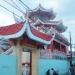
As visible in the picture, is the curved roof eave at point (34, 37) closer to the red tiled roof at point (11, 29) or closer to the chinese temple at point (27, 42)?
the chinese temple at point (27, 42)

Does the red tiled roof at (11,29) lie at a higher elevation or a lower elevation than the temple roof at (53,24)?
lower

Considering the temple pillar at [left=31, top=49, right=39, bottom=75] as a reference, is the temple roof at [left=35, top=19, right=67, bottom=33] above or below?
above

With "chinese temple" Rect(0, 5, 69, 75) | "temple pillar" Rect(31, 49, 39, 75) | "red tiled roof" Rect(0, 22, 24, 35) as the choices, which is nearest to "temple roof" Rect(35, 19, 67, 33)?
"chinese temple" Rect(0, 5, 69, 75)

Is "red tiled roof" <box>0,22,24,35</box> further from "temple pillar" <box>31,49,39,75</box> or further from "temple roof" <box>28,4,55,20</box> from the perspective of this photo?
"temple roof" <box>28,4,55,20</box>

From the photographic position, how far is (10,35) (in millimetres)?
13430

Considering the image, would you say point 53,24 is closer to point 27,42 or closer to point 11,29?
point 27,42

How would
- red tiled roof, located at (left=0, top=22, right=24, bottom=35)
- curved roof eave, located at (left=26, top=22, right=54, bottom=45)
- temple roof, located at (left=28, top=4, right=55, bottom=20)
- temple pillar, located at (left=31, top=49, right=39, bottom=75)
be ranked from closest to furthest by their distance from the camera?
1. red tiled roof, located at (left=0, top=22, right=24, bottom=35)
2. curved roof eave, located at (left=26, top=22, right=54, bottom=45)
3. temple pillar, located at (left=31, top=49, right=39, bottom=75)
4. temple roof, located at (left=28, top=4, right=55, bottom=20)

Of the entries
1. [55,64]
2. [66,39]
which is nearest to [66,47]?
[66,39]

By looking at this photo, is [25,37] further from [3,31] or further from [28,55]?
[28,55]

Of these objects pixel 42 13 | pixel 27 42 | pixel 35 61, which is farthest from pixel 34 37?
pixel 42 13

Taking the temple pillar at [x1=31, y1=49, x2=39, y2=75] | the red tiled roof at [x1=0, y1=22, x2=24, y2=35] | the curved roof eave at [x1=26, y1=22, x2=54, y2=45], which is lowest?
the temple pillar at [x1=31, y1=49, x2=39, y2=75]

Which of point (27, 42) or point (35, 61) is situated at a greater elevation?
point (27, 42)

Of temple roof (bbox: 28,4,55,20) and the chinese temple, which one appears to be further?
temple roof (bbox: 28,4,55,20)

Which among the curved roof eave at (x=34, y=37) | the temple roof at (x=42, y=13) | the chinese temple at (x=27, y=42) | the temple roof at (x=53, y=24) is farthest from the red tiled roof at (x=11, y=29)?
the temple roof at (x=42, y=13)
